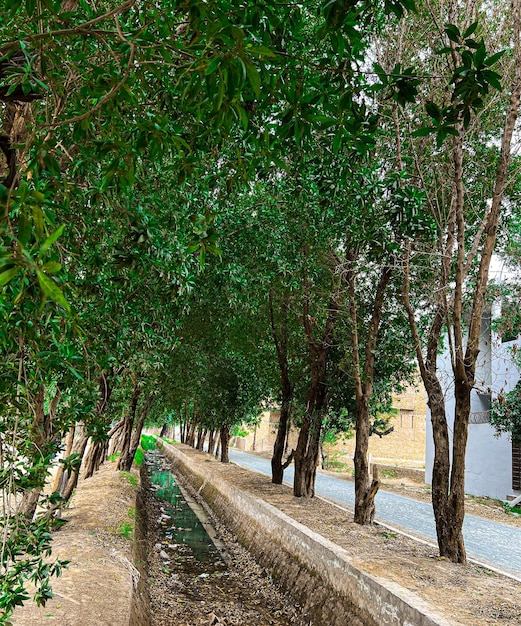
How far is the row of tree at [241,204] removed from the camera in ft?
8.61

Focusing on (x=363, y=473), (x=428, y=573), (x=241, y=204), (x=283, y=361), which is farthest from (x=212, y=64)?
(x=283, y=361)

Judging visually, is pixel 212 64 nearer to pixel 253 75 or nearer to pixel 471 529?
pixel 253 75

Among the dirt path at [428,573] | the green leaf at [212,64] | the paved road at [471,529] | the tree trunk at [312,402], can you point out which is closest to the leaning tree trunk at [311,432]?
the tree trunk at [312,402]

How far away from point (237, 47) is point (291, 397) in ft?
54.1

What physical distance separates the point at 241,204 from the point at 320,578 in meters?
6.46

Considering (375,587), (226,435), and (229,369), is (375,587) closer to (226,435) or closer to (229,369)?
(229,369)

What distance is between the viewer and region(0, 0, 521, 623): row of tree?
8.61 ft

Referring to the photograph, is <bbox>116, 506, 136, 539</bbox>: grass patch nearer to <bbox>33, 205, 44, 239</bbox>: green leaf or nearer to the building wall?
<bbox>33, 205, 44, 239</bbox>: green leaf

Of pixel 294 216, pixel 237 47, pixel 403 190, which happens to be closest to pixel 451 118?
pixel 237 47

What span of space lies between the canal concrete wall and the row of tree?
1886 millimetres

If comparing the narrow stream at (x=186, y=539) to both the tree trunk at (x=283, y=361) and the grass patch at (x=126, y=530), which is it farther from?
the tree trunk at (x=283, y=361)

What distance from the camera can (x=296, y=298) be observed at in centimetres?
1475

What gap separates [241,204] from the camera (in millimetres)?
10430

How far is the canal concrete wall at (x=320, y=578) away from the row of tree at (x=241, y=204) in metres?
1.89
